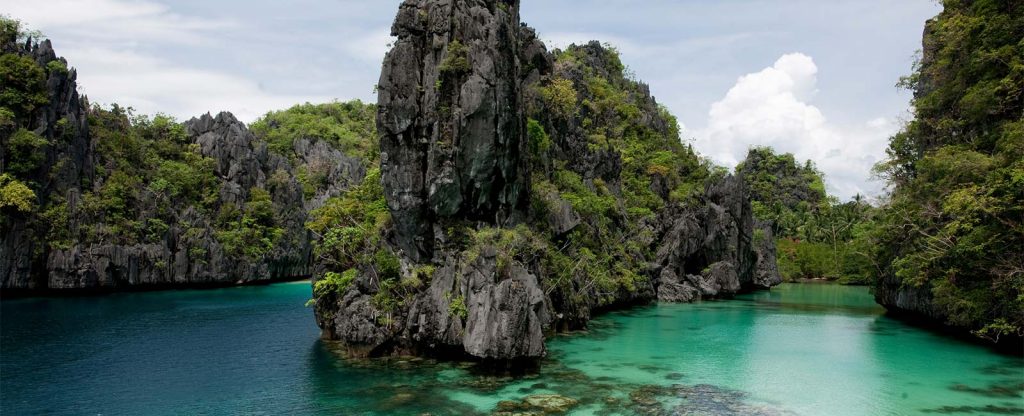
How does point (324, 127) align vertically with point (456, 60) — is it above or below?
above

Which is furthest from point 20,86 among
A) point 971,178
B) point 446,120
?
point 971,178

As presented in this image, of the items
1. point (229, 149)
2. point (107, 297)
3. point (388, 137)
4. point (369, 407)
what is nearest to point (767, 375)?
point (369, 407)

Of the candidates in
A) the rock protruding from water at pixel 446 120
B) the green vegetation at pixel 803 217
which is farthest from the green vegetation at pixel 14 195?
the green vegetation at pixel 803 217

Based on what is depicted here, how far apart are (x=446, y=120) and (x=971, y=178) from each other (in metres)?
22.0

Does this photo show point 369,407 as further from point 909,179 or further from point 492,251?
point 909,179

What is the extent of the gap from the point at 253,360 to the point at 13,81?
37.8m

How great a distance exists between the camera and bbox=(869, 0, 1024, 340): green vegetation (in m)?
23.5

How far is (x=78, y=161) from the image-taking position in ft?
165

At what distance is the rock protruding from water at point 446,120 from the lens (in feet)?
82.1

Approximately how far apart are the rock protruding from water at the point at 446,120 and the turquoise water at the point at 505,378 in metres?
6.50

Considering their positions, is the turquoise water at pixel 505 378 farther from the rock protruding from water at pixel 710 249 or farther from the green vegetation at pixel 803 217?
the green vegetation at pixel 803 217

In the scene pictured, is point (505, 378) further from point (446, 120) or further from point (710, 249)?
point (710, 249)

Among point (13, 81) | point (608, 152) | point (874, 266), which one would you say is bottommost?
point (874, 266)

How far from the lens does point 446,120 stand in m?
25.6
